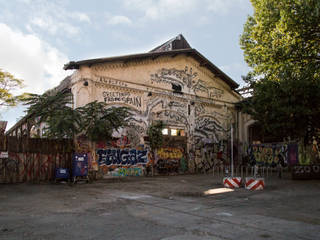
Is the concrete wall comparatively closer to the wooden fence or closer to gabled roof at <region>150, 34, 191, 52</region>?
gabled roof at <region>150, 34, 191, 52</region>

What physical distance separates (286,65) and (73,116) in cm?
1258

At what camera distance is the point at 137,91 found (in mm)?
19500

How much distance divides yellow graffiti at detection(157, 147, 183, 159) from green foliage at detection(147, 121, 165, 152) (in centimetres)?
73

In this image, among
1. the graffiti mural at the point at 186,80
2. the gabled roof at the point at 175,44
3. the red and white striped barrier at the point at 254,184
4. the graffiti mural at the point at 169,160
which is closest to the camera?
the red and white striped barrier at the point at 254,184

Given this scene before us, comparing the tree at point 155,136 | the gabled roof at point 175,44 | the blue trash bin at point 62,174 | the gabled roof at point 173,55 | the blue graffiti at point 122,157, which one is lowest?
the blue trash bin at point 62,174

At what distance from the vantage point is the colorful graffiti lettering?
57.7 ft

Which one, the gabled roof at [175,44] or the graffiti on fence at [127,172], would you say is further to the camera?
the gabled roof at [175,44]

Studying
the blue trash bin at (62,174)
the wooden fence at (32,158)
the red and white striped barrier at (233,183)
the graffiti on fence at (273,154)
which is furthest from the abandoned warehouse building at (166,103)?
the graffiti on fence at (273,154)

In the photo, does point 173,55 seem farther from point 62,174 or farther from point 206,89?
point 62,174

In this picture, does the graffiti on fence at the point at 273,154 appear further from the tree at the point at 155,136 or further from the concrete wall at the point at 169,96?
the tree at the point at 155,136

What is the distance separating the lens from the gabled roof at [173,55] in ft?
56.1

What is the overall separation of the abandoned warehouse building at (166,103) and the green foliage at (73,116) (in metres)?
1.34

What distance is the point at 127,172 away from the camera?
18125mm

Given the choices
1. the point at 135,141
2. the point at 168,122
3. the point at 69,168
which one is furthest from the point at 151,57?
the point at 69,168
